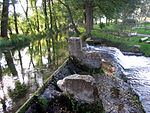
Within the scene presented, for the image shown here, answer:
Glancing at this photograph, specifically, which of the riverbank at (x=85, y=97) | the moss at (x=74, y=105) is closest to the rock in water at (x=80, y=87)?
the riverbank at (x=85, y=97)

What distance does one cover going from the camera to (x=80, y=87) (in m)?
3.97

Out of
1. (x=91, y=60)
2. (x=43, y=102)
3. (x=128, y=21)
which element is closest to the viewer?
(x=43, y=102)

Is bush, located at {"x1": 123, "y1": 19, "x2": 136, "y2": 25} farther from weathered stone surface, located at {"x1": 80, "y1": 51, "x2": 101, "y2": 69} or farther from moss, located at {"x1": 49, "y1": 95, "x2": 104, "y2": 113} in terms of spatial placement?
moss, located at {"x1": 49, "y1": 95, "x2": 104, "y2": 113}

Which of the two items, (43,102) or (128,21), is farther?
(128,21)

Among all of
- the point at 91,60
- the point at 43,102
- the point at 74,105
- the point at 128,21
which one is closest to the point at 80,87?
the point at 74,105

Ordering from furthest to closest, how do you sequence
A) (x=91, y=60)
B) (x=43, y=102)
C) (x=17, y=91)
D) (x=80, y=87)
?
(x=91, y=60) < (x=17, y=91) < (x=43, y=102) < (x=80, y=87)

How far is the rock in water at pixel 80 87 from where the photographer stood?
153 inches

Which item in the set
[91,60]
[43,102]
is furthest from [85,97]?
[91,60]

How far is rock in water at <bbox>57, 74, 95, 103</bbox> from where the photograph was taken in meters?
3.88

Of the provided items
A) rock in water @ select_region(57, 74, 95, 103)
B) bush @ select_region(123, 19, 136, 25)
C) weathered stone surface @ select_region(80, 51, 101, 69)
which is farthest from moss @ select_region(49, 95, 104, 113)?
bush @ select_region(123, 19, 136, 25)

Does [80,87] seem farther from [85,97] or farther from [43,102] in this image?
[43,102]

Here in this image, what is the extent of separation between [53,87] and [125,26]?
1358 centimetres

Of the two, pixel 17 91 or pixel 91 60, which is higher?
pixel 91 60

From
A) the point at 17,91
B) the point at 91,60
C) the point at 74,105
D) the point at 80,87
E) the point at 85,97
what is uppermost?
the point at 91,60
